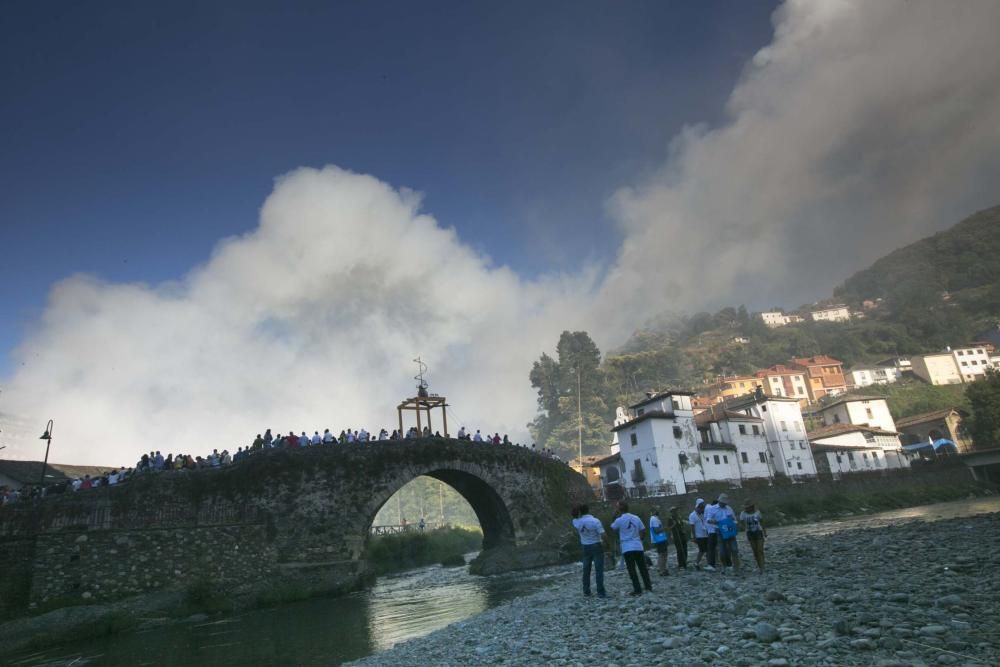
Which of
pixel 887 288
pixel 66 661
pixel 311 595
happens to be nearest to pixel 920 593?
pixel 66 661

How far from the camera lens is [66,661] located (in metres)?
15.6

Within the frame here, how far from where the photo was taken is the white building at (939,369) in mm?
104062

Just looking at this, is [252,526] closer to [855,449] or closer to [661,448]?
[661,448]

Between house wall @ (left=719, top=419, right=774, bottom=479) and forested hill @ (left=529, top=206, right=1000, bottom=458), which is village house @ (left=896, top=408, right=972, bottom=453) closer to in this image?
forested hill @ (left=529, top=206, right=1000, bottom=458)

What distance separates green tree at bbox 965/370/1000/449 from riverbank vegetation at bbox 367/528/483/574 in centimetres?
6254

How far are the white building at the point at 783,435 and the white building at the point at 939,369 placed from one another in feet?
208

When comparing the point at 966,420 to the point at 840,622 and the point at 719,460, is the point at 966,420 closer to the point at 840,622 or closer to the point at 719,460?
the point at 719,460

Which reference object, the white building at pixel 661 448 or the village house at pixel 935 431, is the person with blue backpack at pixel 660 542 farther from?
the village house at pixel 935 431

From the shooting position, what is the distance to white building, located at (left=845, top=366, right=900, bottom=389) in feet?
366

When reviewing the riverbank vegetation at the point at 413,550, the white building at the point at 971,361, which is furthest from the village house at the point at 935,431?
the riverbank vegetation at the point at 413,550

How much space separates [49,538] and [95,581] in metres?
2.62

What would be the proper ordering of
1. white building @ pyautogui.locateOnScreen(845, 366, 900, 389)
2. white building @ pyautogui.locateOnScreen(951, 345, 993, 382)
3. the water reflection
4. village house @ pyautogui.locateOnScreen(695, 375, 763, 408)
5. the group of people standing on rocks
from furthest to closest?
village house @ pyautogui.locateOnScreen(695, 375, 763, 408) < white building @ pyautogui.locateOnScreen(845, 366, 900, 389) < white building @ pyautogui.locateOnScreen(951, 345, 993, 382) < the water reflection < the group of people standing on rocks

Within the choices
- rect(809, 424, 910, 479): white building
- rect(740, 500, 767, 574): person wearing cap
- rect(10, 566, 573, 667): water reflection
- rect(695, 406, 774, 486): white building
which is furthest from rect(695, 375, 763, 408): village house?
rect(740, 500, 767, 574): person wearing cap

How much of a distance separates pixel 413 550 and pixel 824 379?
106577 mm
